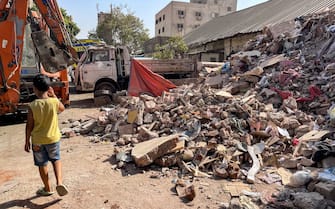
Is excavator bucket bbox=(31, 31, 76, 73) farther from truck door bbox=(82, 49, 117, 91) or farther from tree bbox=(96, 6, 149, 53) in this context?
tree bbox=(96, 6, 149, 53)

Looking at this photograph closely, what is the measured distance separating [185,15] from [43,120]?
1673 inches

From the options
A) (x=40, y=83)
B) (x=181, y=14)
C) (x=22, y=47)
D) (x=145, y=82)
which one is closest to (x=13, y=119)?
(x=22, y=47)

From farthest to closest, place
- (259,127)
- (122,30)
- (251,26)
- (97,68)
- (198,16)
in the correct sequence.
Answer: (198,16), (122,30), (251,26), (97,68), (259,127)

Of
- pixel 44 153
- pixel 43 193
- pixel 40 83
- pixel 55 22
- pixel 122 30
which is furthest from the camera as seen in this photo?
pixel 122 30

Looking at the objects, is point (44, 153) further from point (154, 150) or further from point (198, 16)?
point (198, 16)

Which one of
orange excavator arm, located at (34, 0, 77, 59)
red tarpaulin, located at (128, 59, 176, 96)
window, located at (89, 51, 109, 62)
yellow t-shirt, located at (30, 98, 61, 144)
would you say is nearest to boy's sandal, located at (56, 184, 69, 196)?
yellow t-shirt, located at (30, 98, 61, 144)

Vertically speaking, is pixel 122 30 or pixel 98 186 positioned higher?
pixel 122 30

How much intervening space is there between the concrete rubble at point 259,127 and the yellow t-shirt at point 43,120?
1.52 m

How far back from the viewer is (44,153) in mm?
3340

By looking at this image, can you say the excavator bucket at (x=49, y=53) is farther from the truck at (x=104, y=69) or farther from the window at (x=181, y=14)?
the window at (x=181, y=14)

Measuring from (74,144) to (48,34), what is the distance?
3.46 m

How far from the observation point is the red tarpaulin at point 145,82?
9.70 meters

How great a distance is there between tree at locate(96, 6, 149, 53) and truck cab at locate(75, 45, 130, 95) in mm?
20616

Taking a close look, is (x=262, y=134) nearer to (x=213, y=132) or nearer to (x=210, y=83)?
(x=213, y=132)
